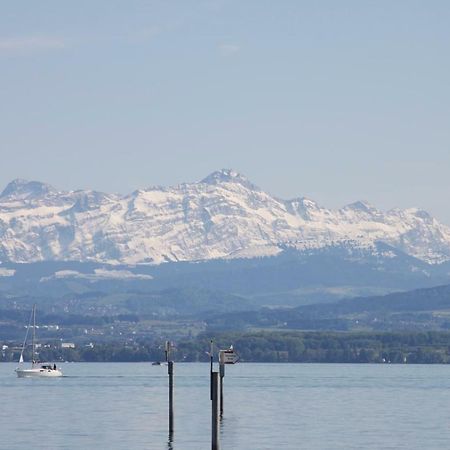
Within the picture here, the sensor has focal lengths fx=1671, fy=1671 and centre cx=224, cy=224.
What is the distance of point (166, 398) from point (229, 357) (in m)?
52.3

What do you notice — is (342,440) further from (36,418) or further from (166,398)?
(166,398)

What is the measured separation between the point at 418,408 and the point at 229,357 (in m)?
36.5

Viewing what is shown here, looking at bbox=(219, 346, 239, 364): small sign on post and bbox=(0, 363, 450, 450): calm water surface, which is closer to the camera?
bbox=(0, 363, 450, 450): calm water surface

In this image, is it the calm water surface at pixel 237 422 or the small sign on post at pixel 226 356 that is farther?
the small sign on post at pixel 226 356

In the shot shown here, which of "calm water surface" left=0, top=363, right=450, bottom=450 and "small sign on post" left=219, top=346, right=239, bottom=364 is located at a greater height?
"small sign on post" left=219, top=346, right=239, bottom=364

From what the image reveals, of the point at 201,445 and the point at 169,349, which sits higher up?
the point at 169,349

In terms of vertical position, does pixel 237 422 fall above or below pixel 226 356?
below

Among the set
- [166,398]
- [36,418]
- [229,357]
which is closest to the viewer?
[229,357]

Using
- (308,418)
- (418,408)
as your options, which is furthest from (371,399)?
(308,418)

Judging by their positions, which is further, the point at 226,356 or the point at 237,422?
the point at 237,422

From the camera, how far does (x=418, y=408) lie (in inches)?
6491

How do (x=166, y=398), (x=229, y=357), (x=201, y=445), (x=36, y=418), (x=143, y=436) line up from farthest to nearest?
(x=166, y=398)
(x=36, y=418)
(x=229, y=357)
(x=143, y=436)
(x=201, y=445)

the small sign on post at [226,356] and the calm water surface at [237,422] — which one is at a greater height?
the small sign on post at [226,356]

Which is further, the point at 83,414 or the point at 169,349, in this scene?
→ the point at 83,414
